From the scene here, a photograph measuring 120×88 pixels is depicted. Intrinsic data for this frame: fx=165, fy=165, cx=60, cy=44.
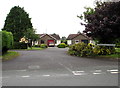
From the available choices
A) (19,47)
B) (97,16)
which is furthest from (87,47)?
(19,47)

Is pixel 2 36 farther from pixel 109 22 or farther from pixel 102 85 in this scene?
pixel 102 85

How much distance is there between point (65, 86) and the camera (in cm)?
553

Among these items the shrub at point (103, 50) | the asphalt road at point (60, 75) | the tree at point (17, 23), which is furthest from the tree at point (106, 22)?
the tree at point (17, 23)

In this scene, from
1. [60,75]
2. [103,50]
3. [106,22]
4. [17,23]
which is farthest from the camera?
[17,23]

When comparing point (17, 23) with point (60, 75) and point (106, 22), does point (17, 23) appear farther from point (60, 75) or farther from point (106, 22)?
point (60, 75)

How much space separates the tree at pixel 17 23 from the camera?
40812 mm

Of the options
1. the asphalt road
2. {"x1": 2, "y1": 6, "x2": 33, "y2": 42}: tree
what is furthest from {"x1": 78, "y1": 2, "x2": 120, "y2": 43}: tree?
{"x1": 2, "y1": 6, "x2": 33, "y2": 42}: tree

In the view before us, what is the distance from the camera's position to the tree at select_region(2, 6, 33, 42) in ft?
134

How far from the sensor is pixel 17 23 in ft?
135

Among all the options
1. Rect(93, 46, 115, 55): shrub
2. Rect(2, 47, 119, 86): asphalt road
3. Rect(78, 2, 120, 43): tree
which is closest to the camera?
Rect(2, 47, 119, 86): asphalt road

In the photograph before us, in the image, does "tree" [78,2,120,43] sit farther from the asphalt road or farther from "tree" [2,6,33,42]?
"tree" [2,6,33,42]

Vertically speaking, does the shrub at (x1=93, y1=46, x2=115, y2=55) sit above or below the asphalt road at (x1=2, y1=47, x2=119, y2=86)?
above

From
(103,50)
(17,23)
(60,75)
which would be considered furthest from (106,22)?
(17,23)

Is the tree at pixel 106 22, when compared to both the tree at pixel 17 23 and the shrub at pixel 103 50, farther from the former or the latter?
the tree at pixel 17 23
